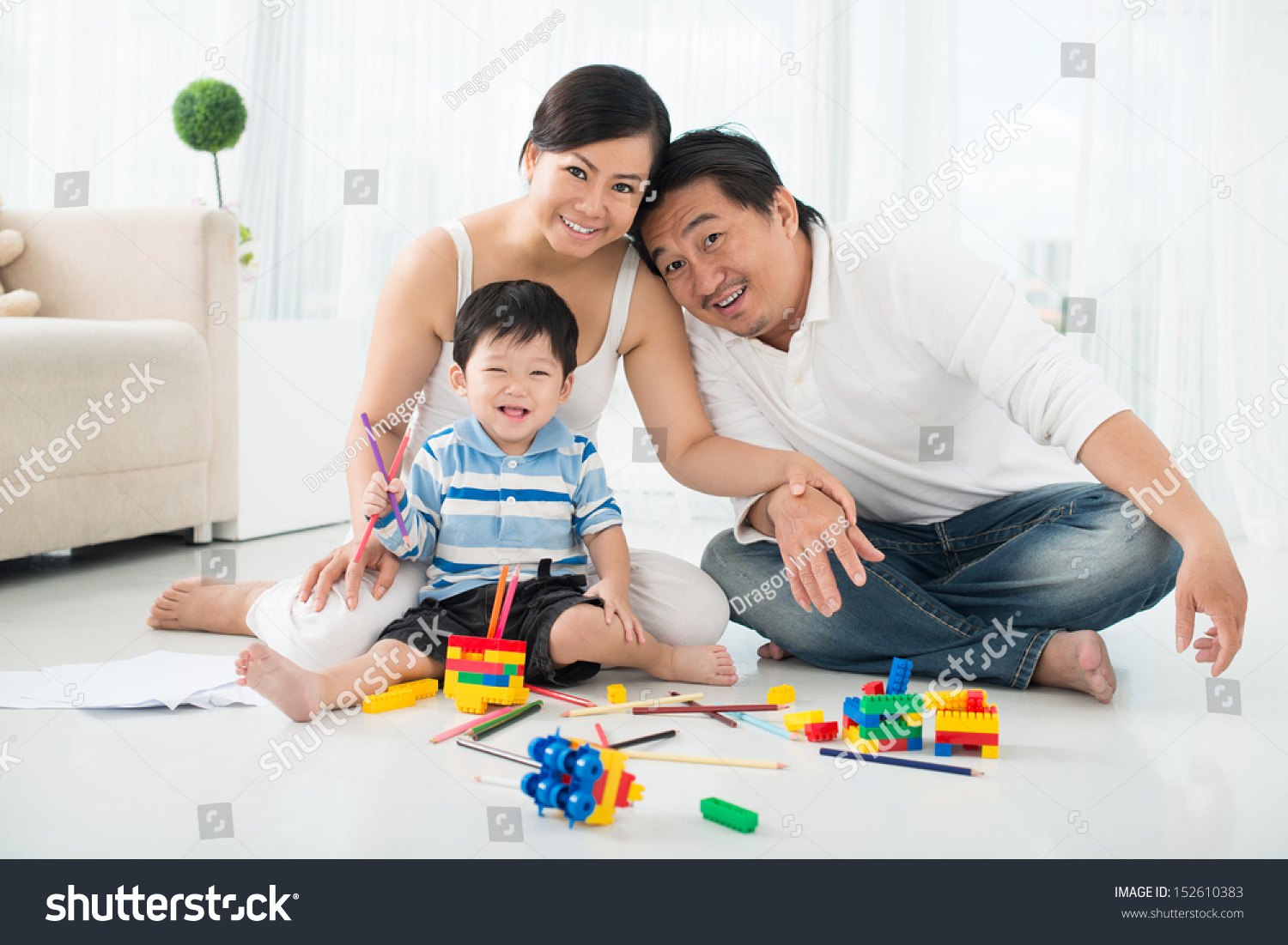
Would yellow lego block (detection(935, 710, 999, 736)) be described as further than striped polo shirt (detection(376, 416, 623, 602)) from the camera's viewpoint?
No

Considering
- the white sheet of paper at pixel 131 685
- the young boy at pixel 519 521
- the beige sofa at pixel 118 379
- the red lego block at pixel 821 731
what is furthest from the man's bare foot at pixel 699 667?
the beige sofa at pixel 118 379

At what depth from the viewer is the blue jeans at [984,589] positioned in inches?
48.7

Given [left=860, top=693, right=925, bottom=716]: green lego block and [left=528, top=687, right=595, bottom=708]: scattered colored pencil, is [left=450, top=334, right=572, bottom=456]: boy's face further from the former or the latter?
[left=860, top=693, right=925, bottom=716]: green lego block

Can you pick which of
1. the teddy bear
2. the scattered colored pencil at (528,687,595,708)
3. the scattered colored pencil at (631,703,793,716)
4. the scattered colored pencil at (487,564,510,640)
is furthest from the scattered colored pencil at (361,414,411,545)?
the teddy bear

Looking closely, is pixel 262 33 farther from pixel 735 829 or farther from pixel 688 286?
pixel 735 829

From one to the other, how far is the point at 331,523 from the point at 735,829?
185 centimetres

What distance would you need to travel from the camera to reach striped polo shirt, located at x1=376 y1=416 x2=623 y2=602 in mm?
1297

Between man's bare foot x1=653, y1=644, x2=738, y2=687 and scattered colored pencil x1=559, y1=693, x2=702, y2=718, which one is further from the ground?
man's bare foot x1=653, y1=644, x2=738, y2=687

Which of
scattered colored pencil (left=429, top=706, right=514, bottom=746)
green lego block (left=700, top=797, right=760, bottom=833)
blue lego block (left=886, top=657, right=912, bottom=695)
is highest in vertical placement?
blue lego block (left=886, top=657, right=912, bottom=695)

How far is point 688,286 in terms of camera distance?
133cm

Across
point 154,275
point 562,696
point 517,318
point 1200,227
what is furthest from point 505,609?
point 1200,227

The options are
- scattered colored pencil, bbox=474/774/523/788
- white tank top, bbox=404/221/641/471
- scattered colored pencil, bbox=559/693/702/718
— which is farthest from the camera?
white tank top, bbox=404/221/641/471

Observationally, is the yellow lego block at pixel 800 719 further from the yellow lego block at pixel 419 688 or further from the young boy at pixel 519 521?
the yellow lego block at pixel 419 688
